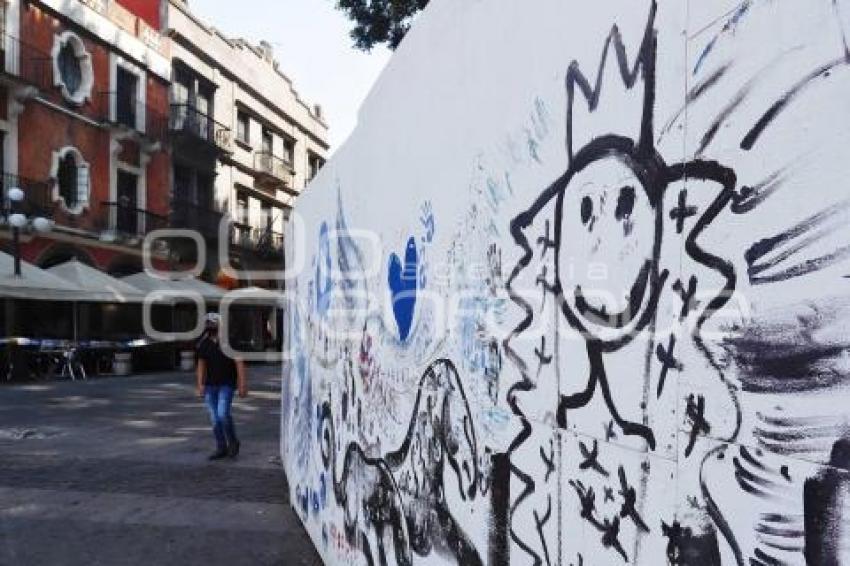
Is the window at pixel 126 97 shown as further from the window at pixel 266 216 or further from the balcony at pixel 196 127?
the window at pixel 266 216

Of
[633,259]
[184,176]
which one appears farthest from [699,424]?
[184,176]

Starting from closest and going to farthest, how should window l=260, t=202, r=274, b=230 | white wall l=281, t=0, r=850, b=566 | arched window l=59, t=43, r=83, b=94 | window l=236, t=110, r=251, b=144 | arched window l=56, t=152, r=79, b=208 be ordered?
white wall l=281, t=0, r=850, b=566, arched window l=59, t=43, r=83, b=94, arched window l=56, t=152, r=79, b=208, window l=236, t=110, r=251, b=144, window l=260, t=202, r=274, b=230

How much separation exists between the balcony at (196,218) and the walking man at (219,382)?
18955 millimetres

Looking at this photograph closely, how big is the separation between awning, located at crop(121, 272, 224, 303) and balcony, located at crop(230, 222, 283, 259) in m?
6.13

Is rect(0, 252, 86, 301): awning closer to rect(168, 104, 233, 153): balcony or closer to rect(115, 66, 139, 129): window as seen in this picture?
rect(115, 66, 139, 129): window

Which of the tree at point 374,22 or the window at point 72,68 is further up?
the window at point 72,68

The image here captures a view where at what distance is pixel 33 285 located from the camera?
52.5 feet

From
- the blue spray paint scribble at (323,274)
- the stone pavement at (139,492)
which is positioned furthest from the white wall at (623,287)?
the stone pavement at (139,492)

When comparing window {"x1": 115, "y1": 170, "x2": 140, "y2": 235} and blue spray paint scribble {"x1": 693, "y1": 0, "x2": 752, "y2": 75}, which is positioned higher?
window {"x1": 115, "y1": 170, "x2": 140, "y2": 235}

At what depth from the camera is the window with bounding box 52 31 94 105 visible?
2067cm

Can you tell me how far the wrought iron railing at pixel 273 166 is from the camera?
31.8 metres

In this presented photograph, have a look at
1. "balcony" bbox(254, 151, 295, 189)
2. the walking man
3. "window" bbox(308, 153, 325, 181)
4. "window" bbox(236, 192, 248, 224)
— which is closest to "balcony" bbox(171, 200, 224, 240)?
"window" bbox(236, 192, 248, 224)

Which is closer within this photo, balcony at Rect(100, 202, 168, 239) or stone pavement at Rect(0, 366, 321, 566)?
stone pavement at Rect(0, 366, 321, 566)

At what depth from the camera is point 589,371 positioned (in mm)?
1742
